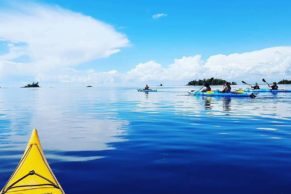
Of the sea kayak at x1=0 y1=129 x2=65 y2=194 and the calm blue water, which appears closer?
the sea kayak at x1=0 y1=129 x2=65 y2=194

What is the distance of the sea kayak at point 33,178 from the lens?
633 cm

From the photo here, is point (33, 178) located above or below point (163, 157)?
above

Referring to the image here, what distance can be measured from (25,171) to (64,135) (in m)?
9.89

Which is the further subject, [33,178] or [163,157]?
[163,157]

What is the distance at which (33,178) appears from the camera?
6438 mm

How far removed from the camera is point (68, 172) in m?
9.42

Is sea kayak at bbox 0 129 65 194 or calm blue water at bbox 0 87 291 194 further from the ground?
sea kayak at bbox 0 129 65 194

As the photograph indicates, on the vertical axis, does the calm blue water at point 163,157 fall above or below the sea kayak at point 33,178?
below

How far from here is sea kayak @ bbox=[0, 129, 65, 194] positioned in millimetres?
6328

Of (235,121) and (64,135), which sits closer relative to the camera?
(64,135)

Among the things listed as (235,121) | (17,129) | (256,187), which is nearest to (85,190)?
(256,187)

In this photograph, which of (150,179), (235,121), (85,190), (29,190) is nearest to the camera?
(29,190)

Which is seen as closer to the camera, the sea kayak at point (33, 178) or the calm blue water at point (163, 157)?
the sea kayak at point (33, 178)

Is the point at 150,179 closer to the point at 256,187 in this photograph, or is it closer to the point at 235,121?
the point at 256,187
